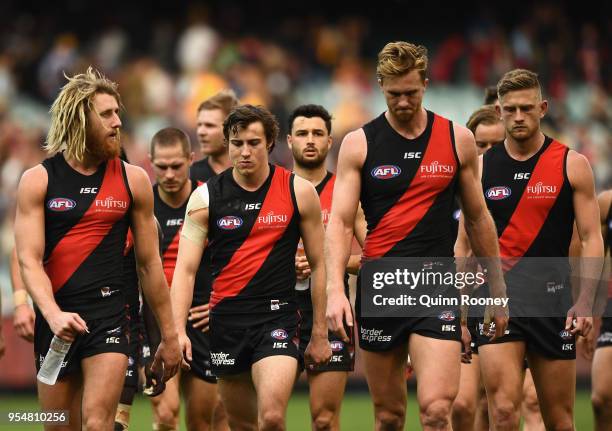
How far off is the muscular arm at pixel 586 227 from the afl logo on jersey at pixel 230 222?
256 cm

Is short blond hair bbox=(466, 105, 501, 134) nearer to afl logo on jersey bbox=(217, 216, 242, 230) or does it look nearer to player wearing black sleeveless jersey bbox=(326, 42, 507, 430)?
player wearing black sleeveless jersey bbox=(326, 42, 507, 430)

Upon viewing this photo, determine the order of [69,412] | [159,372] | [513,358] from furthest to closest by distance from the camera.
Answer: [513,358] < [159,372] < [69,412]

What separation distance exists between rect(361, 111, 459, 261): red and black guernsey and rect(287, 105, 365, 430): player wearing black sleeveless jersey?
1351mm

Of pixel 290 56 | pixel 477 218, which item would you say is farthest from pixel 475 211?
pixel 290 56

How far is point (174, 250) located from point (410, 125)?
318 centimetres

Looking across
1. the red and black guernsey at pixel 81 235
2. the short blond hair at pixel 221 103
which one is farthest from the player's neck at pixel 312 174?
the red and black guernsey at pixel 81 235

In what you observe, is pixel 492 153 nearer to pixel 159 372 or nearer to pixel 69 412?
pixel 159 372

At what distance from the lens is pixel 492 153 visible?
982 cm

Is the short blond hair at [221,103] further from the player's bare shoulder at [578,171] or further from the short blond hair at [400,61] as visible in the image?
the player's bare shoulder at [578,171]

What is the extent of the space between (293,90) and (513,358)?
13.5 metres

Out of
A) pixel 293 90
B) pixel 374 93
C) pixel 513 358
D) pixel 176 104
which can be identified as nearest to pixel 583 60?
pixel 374 93

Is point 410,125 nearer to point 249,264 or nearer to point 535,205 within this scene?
point 535,205

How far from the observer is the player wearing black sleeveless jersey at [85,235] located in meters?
7.71

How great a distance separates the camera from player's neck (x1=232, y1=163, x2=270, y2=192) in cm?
905
